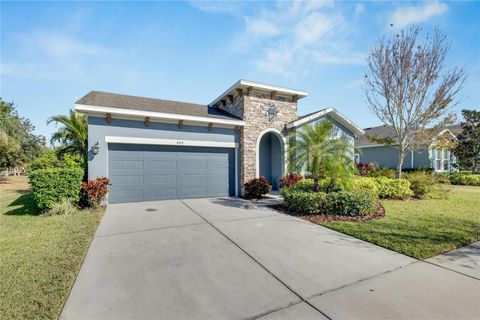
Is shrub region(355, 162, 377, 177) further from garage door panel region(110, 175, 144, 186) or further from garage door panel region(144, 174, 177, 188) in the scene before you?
garage door panel region(110, 175, 144, 186)

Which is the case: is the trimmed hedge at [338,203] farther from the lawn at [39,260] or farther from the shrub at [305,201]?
the lawn at [39,260]

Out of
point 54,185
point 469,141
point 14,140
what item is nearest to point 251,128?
point 54,185

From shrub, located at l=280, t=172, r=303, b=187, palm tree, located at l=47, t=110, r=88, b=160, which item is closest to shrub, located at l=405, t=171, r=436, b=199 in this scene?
shrub, located at l=280, t=172, r=303, b=187

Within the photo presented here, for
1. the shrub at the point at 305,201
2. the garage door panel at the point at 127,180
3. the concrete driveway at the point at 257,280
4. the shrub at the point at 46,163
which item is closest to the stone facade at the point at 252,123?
the shrub at the point at 305,201

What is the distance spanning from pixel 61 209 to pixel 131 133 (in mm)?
3753

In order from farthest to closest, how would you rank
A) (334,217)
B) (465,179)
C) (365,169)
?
(465,179), (365,169), (334,217)

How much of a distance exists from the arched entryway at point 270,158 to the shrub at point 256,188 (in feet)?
7.53

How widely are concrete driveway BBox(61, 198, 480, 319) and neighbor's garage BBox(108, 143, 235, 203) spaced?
4049 mm

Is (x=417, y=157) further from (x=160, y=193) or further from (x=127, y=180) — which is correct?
(x=127, y=180)

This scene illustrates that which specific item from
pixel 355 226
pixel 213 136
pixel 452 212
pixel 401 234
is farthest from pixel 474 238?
pixel 213 136

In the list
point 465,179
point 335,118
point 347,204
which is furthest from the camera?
point 465,179

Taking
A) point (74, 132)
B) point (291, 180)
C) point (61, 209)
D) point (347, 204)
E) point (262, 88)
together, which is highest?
point (262, 88)

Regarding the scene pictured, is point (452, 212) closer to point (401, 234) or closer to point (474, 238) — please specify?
point (474, 238)

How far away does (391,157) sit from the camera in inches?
840
